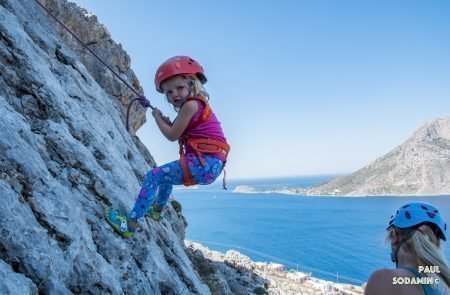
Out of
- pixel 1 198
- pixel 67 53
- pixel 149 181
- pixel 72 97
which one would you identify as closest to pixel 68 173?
pixel 149 181

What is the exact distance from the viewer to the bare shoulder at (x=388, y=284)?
8.18ft

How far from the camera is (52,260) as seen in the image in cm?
355

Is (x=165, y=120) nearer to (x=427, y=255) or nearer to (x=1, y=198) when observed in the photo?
(x=1, y=198)

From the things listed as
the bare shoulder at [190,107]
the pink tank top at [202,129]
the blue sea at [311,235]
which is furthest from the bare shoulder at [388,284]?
the blue sea at [311,235]

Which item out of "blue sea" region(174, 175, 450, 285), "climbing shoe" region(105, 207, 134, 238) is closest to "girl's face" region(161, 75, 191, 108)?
"climbing shoe" region(105, 207, 134, 238)

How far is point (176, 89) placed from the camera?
511 centimetres

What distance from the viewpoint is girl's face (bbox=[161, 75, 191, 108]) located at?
5.09 meters

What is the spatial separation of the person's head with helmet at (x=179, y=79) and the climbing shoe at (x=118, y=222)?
1.96 meters

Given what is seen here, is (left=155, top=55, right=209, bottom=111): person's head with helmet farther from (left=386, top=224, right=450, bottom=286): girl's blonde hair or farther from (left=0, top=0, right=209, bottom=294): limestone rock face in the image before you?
(left=386, top=224, right=450, bottom=286): girl's blonde hair

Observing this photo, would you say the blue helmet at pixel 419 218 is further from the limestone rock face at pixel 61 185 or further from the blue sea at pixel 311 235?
the blue sea at pixel 311 235

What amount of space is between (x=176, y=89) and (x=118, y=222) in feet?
7.50

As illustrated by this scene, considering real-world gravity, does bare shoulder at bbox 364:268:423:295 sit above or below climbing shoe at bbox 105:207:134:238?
below

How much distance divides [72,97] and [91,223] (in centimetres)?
317

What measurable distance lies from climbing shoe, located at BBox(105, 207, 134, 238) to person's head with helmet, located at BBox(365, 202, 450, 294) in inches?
148
